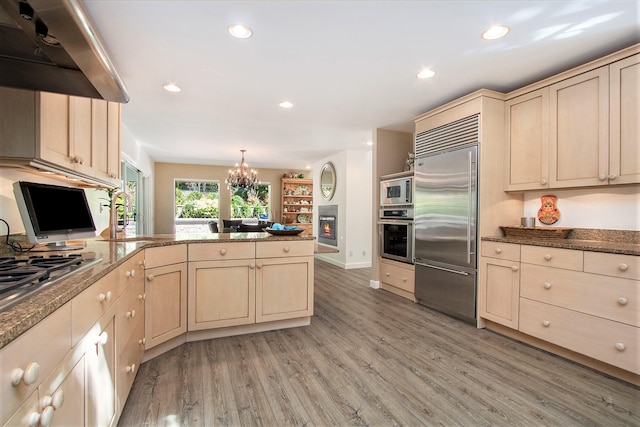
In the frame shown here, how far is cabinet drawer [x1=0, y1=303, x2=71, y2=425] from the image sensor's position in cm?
64

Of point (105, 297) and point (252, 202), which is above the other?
point (252, 202)

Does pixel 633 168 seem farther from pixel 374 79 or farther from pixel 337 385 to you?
pixel 337 385

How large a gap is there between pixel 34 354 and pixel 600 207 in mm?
3671

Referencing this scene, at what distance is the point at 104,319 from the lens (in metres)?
1.32

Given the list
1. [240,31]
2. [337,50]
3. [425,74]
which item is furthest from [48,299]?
[425,74]

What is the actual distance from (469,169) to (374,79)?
4.19 feet

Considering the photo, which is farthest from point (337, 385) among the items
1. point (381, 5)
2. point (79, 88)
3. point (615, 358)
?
point (381, 5)

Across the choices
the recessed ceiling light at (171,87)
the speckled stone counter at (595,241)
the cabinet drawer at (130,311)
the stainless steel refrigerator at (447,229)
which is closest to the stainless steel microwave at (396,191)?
the stainless steel refrigerator at (447,229)

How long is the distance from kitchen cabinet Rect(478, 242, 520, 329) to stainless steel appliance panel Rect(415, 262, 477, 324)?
Result: 0.31 feet

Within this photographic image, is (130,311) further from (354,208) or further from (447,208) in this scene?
(354,208)

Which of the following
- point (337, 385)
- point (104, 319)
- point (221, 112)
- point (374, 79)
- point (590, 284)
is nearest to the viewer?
point (104, 319)

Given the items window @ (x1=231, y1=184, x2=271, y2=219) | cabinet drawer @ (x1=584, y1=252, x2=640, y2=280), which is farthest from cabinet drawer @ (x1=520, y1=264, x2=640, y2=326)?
window @ (x1=231, y1=184, x2=271, y2=219)

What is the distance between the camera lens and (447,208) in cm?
327

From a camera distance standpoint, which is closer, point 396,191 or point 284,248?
point 284,248
